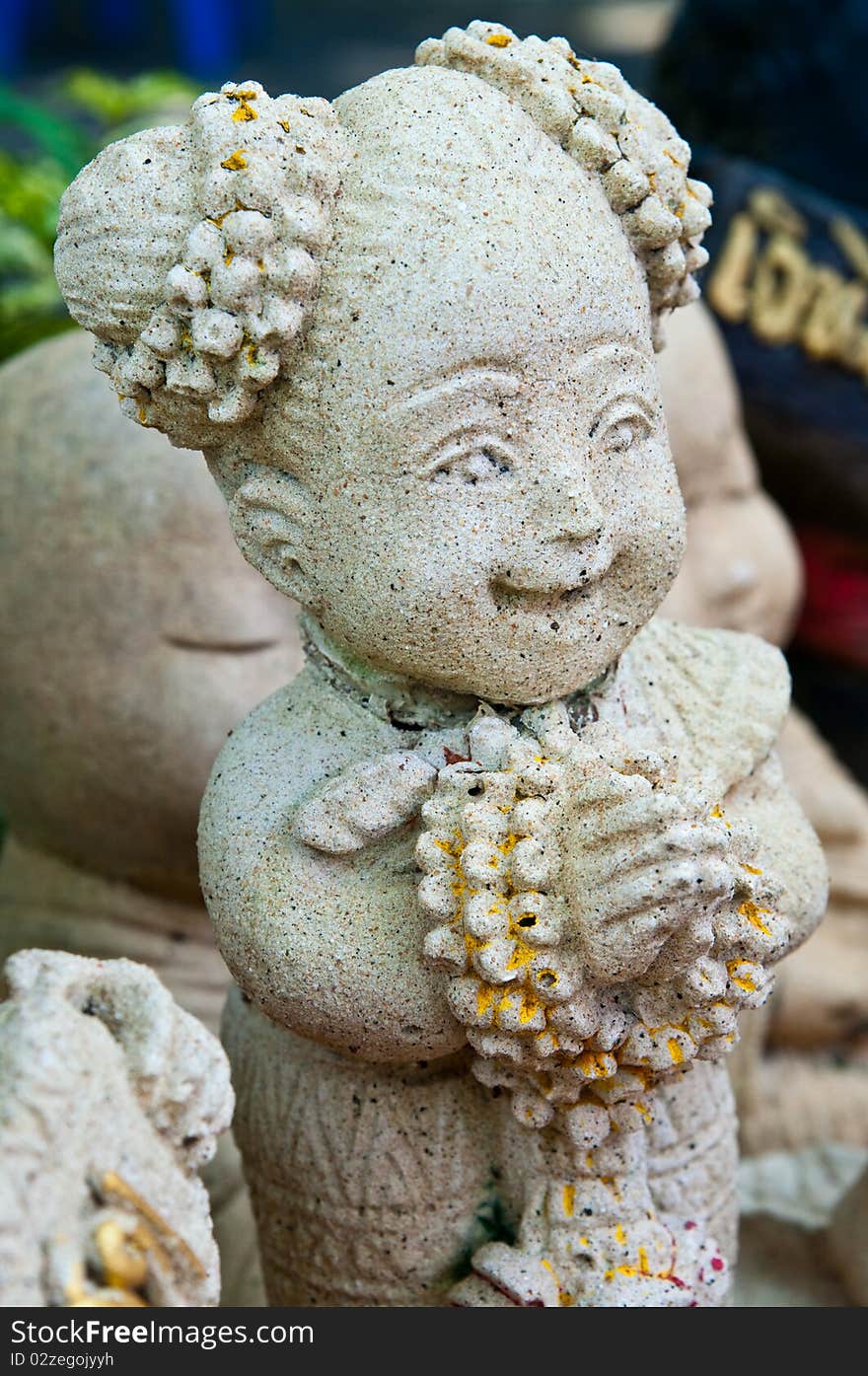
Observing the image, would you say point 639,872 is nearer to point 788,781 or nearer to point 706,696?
point 706,696

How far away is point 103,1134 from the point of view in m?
1.13

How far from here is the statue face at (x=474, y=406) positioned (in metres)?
1.33

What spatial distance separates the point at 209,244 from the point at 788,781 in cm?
159

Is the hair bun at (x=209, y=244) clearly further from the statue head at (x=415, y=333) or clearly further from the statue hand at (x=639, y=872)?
the statue hand at (x=639, y=872)

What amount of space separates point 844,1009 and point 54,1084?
219cm

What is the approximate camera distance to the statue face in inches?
52.4

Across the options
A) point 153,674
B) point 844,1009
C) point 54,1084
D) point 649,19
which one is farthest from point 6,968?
point 649,19

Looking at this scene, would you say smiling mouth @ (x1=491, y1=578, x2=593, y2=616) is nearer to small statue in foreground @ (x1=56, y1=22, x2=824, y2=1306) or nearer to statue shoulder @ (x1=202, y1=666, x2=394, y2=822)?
small statue in foreground @ (x1=56, y1=22, x2=824, y2=1306)

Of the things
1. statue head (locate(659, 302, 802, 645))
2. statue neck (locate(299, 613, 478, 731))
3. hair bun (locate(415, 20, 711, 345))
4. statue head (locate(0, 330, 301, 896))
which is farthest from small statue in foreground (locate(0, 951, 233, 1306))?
statue head (locate(659, 302, 802, 645))

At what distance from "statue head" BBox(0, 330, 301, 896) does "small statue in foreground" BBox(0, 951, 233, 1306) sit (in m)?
1.04

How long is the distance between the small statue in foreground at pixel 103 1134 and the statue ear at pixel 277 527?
1.19ft

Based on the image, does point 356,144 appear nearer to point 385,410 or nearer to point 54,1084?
point 385,410

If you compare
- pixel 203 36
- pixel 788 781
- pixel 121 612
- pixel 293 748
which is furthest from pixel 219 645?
pixel 203 36

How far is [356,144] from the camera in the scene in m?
1.38
